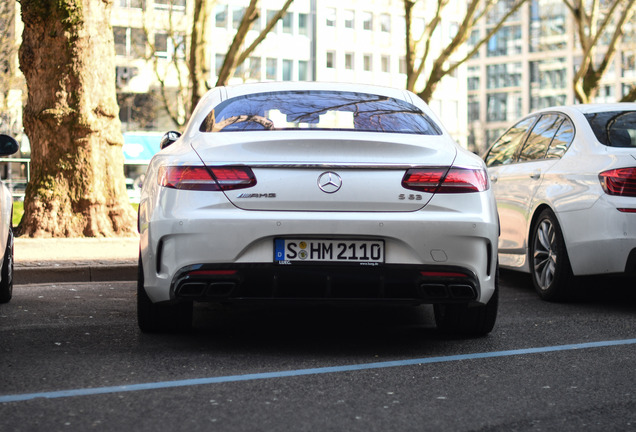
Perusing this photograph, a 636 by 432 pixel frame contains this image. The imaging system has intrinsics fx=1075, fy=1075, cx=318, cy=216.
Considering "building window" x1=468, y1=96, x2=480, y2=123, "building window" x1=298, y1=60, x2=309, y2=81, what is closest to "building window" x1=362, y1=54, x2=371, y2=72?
"building window" x1=298, y1=60, x2=309, y2=81

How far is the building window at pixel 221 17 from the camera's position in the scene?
68688 millimetres

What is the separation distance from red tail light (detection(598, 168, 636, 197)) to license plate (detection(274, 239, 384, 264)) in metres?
2.57

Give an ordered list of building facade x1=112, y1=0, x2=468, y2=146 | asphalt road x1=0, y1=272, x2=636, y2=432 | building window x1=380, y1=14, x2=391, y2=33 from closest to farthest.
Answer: asphalt road x1=0, y1=272, x2=636, y2=432 < building facade x1=112, y1=0, x2=468, y2=146 < building window x1=380, y1=14, x2=391, y2=33

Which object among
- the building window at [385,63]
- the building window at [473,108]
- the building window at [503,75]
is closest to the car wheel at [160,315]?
the building window at [385,63]

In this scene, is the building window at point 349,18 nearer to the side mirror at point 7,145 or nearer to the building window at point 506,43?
the building window at point 506,43

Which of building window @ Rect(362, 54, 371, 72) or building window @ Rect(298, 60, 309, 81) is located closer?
building window @ Rect(298, 60, 309, 81)

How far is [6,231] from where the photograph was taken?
7430mm

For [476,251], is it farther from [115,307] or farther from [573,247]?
[115,307]

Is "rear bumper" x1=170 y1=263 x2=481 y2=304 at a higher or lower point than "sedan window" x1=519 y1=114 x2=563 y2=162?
lower

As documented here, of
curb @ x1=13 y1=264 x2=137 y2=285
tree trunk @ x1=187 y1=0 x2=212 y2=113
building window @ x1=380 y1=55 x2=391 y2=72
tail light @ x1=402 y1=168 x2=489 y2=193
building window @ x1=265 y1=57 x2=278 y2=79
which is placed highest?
building window @ x1=380 y1=55 x2=391 y2=72

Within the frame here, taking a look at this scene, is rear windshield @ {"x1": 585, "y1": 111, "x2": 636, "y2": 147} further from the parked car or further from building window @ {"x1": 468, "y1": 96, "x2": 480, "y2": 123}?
building window @ {"x1": 468, "y1": 96, "x2": 480, "y2": 123}

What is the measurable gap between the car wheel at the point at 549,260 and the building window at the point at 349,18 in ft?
231

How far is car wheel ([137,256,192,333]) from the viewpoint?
19.8 ft

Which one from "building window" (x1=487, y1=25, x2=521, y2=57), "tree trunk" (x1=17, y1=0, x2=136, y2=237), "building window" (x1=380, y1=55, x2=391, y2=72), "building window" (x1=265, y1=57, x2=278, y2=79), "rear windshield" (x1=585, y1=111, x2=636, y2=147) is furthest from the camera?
"building window" (x1=487, y1=25, x2=521, y2=57)
